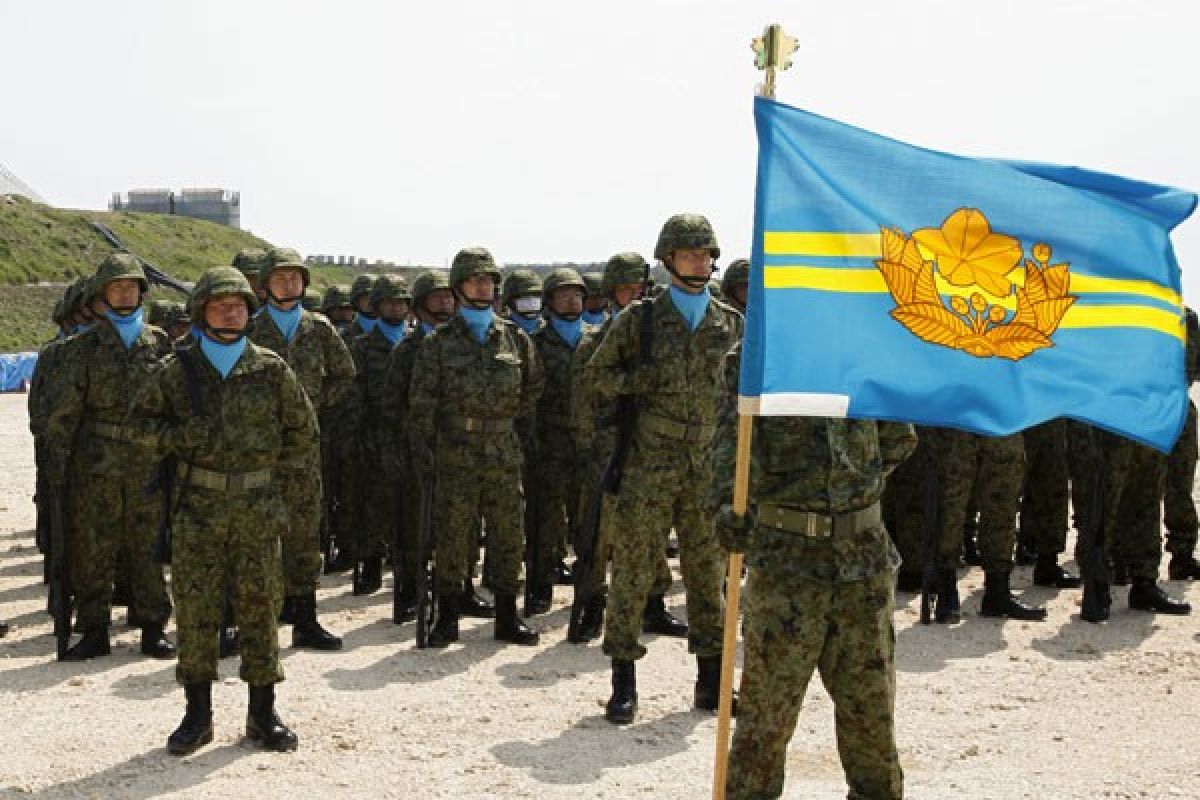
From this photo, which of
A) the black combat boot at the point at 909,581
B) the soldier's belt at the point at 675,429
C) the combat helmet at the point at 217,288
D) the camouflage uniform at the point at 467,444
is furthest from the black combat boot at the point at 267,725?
the black combat boot at the point at 909,581

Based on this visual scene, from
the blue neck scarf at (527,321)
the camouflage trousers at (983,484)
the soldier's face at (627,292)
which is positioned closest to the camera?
the camouflage trousers at (983,484)

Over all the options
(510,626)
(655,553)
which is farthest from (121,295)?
(655,553)

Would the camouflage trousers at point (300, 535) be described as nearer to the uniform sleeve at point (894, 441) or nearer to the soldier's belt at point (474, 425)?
the soldier's belt at point (474, 425)

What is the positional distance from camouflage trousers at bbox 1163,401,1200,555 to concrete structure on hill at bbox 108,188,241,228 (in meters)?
85.8

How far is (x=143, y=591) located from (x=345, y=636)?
4.69 feet

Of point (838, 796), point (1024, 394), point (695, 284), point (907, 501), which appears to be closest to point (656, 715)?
point (838, 796)

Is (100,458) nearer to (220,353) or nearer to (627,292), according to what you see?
(220,353)

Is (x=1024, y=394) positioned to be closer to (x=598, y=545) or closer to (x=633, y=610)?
(x=633, y=610)

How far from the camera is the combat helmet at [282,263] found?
9.10 meters

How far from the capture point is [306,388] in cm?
922

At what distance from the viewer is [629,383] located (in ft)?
23.5

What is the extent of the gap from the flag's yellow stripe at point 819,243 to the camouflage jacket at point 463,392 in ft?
14.8

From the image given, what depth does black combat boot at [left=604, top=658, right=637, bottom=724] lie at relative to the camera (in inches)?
277

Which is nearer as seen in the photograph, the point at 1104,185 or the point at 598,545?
the point at 1104,185
